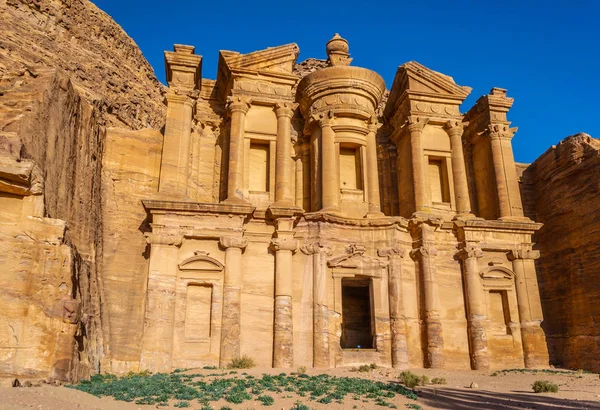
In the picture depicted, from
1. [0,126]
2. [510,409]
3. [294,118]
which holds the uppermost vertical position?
[294,118]

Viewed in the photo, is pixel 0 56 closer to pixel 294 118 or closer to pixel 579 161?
pixel 294 118

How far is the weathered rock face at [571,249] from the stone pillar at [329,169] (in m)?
9.78

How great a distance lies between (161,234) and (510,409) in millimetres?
11201

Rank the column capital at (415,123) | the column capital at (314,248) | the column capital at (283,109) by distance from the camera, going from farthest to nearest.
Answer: the column capital at (415,123)
the column capital at (283,109)
the column capital at (314,248)

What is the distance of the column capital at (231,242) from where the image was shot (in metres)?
16.5

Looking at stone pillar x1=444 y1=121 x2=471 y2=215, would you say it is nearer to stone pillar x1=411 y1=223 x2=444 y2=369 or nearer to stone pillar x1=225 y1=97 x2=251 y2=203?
stone pillar x1=411 y1=223 x2=444 y2=369

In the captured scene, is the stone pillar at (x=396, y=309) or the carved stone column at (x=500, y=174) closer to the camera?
the stone pillar at (x=396, y=309)

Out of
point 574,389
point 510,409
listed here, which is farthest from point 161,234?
point 574,389

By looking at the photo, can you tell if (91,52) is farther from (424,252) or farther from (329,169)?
(424,252)

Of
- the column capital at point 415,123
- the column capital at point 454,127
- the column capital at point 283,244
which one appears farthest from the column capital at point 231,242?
the column capital at point 454,127

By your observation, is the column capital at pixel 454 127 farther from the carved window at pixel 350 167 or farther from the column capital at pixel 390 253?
the column capital at pixel 390 253

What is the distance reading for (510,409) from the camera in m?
9.77

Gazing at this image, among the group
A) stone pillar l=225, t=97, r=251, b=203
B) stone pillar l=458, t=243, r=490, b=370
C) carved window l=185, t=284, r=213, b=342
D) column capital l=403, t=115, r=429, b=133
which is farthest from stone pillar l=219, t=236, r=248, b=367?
column capital l=403, t=115, r=429, b=133

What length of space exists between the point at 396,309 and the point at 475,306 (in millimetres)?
3047
